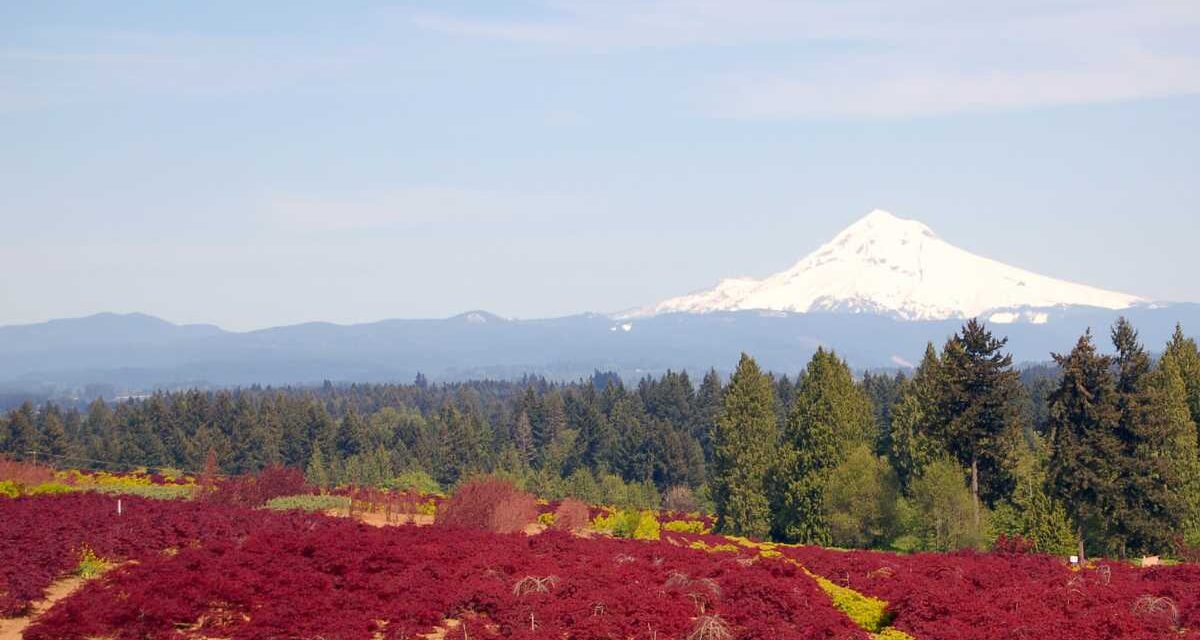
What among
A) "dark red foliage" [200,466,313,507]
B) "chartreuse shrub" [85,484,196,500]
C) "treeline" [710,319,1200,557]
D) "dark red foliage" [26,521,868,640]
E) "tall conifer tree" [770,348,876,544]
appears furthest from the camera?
"tall conifer tree" [770,348,876,544]

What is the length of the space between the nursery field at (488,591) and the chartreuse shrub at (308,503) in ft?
36.7

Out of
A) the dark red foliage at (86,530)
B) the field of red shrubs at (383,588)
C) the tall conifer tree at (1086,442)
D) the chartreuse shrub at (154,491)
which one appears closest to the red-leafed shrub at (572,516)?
the dark red foliage at (86,530)

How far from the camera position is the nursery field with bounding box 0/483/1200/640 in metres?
19.1

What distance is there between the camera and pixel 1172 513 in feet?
138

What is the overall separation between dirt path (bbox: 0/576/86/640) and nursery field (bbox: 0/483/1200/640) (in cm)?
8

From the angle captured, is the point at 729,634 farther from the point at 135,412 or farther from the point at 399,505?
the point at 135,412

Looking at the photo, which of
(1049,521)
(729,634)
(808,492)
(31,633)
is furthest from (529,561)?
(808,492)

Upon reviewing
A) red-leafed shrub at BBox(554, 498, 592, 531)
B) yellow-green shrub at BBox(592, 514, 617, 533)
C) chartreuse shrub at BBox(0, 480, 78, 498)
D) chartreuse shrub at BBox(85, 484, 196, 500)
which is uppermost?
chartreuse shrub at BBox(0, 480, 78, 498)

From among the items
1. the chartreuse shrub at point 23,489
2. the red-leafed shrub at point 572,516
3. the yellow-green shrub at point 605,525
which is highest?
the chartreuse shrub at point 23,489

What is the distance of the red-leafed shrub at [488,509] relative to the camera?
33.6 meters

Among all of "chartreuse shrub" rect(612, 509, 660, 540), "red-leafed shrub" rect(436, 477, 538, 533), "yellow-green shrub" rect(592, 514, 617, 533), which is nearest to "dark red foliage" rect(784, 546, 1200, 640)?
"red-leafed shrub" rect(436, 477, 538, 533)

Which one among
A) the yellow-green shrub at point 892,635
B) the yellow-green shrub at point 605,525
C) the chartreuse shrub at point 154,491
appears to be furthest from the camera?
the yellow-green shrub at point 605,525

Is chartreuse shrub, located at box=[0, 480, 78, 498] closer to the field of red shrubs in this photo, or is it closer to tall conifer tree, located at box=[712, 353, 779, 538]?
the field of red shrubs

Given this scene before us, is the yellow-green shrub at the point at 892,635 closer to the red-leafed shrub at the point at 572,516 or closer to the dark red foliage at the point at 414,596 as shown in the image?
the dark red foliage at the point at 414,596
